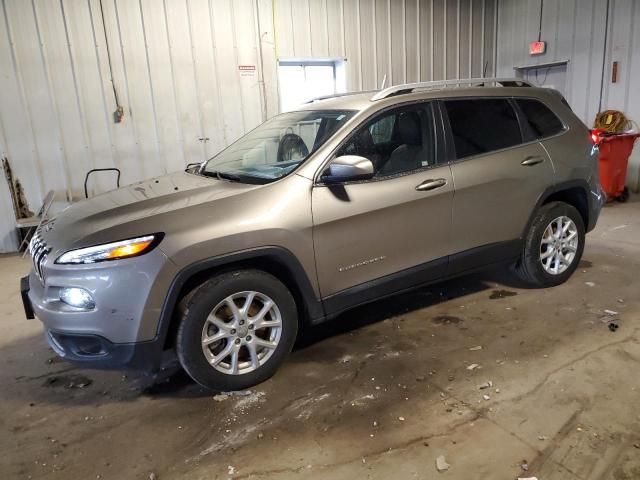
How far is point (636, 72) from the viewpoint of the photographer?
7582 mm

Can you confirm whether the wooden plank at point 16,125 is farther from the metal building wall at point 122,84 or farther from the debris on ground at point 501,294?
the debris on ground at point 501,294

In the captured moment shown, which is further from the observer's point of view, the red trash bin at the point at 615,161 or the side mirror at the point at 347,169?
the red trash bin at the point at 615,161

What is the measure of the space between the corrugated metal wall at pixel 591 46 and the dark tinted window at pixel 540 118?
5099 millimetres

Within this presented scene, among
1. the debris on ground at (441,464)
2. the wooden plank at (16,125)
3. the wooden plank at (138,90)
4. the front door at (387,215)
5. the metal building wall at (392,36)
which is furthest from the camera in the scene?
the metal building wall at (392,36)

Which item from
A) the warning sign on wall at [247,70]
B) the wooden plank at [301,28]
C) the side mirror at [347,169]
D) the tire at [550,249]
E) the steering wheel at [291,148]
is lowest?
the tire at [550,249]

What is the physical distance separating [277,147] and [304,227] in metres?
1.02

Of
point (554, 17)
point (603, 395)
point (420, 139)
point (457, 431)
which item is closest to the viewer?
point (457, 431)

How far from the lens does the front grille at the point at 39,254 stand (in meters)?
2.58

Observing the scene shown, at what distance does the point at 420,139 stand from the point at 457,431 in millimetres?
1810

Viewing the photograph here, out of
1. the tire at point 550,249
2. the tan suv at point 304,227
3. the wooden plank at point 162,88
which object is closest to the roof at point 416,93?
the tan suv at point 304,227

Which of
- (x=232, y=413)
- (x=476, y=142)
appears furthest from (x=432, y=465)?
(x=476, y=142)

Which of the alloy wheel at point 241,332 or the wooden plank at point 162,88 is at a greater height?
the wooden plank at point 162,88

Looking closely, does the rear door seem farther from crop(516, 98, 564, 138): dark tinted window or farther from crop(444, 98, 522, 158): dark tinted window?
crop(516, 98, 564, 138): dark tinted window

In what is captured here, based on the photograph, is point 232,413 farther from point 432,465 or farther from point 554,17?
point 554,17
